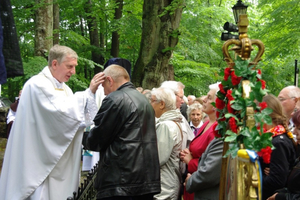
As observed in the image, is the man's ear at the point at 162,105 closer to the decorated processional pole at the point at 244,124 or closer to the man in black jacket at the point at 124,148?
the man in black jacket at the point at 124,148

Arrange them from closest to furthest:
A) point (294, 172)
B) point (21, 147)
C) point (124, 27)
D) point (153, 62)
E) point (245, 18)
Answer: point (245, 18) < point (294, 172) < point (21, 147) < point (153, 62) < point (124, 27)

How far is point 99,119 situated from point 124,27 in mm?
10385

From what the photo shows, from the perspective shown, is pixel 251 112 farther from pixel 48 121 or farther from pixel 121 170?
pixel 48 121

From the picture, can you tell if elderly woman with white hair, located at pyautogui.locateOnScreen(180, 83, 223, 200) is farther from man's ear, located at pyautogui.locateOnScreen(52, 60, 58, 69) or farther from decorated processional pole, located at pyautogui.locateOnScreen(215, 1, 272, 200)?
man's ear, located at pyautogui.locateOnScreen(52, 60, 58, 69)

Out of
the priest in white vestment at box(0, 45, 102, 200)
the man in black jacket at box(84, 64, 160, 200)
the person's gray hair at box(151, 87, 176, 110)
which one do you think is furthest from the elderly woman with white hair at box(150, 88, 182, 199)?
the priest in white vestment at box(0, 45, 102, 200)

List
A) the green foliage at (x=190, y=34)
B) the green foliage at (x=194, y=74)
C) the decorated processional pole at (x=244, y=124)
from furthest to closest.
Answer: the green foliage at (x=194, y=74), the green foliage at (x=190, y=34), the decorated processional pole at (x=244, y=124)

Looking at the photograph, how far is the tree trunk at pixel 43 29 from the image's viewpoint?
425 inches

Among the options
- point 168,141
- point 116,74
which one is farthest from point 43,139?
point 168,141

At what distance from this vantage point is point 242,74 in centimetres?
252

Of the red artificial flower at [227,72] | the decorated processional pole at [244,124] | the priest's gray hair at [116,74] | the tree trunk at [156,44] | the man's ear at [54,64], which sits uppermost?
the tree trunk at [156,44]

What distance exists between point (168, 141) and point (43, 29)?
7386mm

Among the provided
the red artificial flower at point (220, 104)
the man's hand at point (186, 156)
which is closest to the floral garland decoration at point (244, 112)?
the red artificial flower at point (220, 104)

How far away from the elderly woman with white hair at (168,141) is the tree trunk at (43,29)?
6865mm

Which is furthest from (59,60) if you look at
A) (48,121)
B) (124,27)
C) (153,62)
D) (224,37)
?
(124,27)
